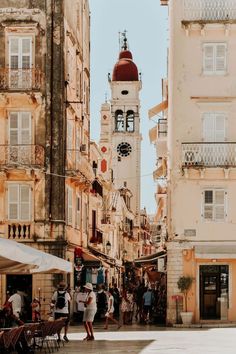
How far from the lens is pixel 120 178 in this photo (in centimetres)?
11956

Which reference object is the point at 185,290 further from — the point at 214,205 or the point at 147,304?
the point at 214,205

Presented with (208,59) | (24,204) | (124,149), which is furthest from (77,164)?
(124,149)

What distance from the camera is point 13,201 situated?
42.0m

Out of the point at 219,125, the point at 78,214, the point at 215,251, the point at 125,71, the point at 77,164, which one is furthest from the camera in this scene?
the point at 125,71

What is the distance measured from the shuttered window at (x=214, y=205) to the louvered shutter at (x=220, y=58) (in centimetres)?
522

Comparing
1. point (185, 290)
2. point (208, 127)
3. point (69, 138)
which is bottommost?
point (185, 290)

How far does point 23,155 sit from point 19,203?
198cm

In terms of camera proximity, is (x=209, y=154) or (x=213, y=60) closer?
(x=209, y=154)

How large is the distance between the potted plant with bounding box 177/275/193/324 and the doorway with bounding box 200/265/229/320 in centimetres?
73

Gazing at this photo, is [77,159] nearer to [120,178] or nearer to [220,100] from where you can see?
[220,100]

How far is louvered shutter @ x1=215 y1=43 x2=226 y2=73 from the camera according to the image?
143 ft

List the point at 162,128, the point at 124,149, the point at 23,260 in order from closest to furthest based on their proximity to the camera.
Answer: the point at 23,260 < the point at 162,128 < the point at 124,149

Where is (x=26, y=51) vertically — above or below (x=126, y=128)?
below

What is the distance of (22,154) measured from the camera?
42.2 metres
